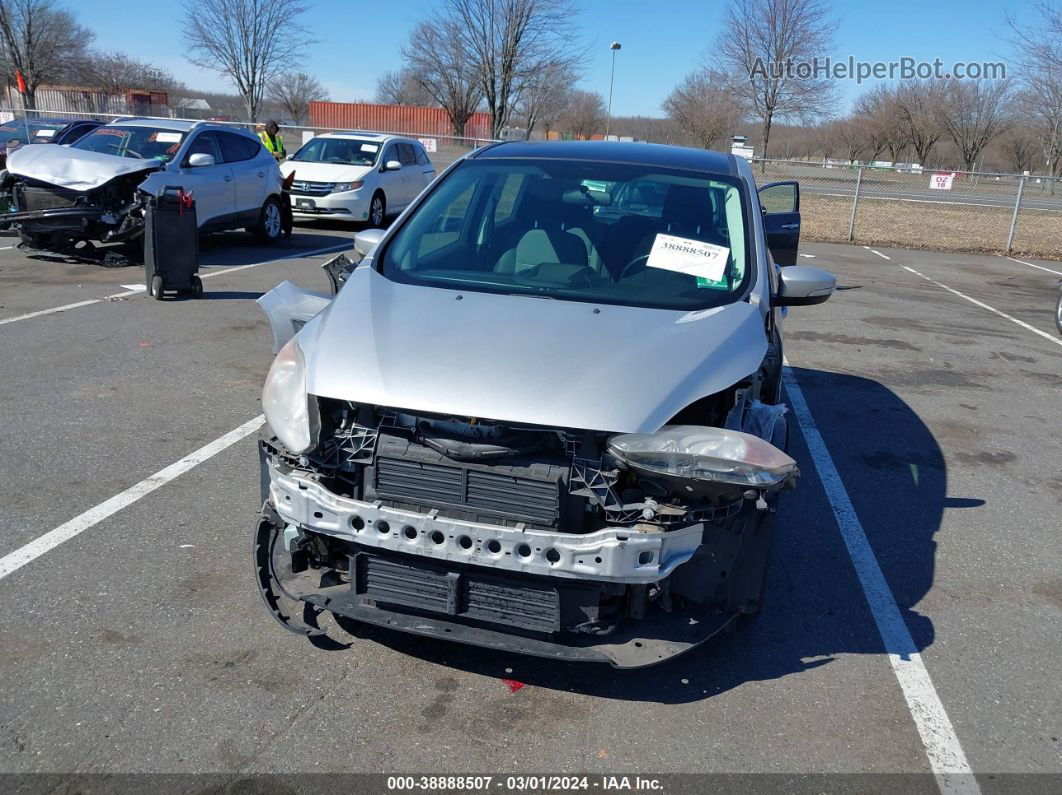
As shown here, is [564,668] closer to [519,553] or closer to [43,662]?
[519,553]

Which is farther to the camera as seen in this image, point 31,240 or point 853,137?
point 853,137

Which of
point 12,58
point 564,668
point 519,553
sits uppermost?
point 12,58

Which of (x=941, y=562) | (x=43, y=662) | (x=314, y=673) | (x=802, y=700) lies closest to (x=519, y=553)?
(x=314, y=673)

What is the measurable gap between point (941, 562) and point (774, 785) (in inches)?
85.2

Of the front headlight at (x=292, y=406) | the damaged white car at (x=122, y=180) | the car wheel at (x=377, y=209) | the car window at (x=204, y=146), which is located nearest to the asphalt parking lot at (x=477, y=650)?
the front headlight at (x=292, y=406)

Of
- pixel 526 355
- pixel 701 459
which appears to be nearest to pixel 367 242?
pixel 526 355

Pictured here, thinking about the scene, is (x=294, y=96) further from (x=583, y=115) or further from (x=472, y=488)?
(x=472, y=488)

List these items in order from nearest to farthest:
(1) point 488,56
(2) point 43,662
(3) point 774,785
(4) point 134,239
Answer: (3) point 774,785 → (2) point 43,662 → (4) point 134,239 → (1) point 488,56

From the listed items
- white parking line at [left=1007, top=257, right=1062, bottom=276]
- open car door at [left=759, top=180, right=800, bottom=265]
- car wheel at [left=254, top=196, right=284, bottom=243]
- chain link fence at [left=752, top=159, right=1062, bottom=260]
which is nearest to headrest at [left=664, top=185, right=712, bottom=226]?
open car door at [left=759, top=180, right=800, bottom=265]

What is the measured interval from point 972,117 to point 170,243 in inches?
2217

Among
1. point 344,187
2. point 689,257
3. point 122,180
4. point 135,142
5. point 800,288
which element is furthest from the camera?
point 344,187

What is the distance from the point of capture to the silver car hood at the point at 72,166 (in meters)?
10.9

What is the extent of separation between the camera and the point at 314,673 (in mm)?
3322

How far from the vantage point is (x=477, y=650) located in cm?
355
